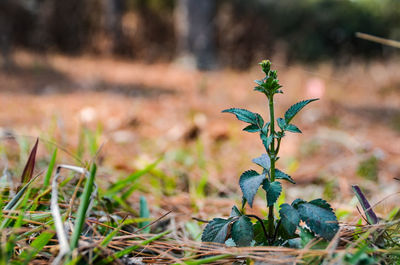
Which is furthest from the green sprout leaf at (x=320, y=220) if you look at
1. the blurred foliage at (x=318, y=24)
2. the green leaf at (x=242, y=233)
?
the blurred foliage at (x=318, y=24)

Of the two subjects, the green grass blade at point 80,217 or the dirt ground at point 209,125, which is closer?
the green grass blade at point 80,217

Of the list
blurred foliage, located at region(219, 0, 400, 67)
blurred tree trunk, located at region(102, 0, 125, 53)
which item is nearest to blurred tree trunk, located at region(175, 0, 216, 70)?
blurred tree trunk, located at region(102, 0, 125, 53)

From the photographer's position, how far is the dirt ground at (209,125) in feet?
6.01

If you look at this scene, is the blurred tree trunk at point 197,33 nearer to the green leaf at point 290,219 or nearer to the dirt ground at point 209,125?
the dirt ground at point 209,125

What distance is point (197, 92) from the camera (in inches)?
167

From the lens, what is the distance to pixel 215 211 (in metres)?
1.36

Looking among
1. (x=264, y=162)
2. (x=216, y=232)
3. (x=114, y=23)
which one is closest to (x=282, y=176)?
(x=264, y=162)

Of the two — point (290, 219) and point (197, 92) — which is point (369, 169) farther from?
point (197, 92)

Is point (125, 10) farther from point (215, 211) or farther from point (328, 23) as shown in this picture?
point (215, 211)

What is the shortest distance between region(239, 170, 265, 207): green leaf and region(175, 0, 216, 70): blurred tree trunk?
5.59m

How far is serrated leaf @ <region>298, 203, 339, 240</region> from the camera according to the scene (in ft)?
2.13

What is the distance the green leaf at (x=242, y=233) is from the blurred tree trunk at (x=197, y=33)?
5.62 metres

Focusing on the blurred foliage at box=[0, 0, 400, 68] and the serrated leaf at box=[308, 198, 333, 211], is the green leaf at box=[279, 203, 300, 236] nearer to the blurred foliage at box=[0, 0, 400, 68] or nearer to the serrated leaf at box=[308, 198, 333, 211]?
the serrated leaf at box=[308, 198, 333, 211]

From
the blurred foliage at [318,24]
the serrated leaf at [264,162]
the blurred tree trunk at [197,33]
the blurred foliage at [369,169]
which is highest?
the blurred foliage at [318,24]
